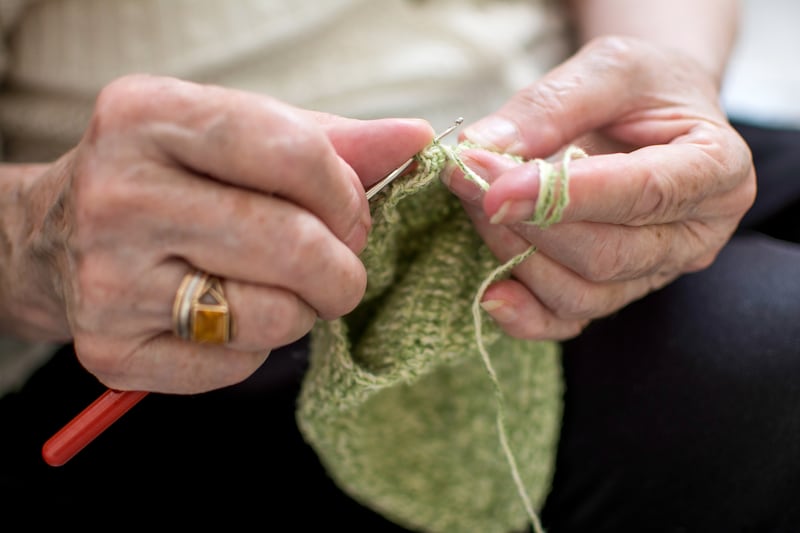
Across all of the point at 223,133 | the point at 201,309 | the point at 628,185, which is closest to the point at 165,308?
the point at 201,309

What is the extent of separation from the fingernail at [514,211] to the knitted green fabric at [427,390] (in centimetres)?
11

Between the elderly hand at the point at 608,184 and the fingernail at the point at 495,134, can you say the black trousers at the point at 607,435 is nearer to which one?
the elderly hand at the point at 608,184

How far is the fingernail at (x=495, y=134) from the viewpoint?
0.63 metres

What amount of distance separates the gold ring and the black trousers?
39 cm

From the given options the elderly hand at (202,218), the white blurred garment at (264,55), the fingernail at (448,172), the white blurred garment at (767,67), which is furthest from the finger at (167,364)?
the white blurred garment at (767,67)

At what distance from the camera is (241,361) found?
56 centimetres

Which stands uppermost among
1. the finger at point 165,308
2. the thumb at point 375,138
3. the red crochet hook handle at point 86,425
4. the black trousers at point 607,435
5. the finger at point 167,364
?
the thumb at point 375,138

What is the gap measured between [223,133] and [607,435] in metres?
0.61

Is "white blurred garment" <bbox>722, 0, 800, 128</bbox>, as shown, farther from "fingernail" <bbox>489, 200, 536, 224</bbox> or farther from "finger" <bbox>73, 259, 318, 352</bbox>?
"finger" <bbox>73, 259, 318, 352</bbox>

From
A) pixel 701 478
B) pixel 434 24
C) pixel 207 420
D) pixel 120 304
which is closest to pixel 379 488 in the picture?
pixel 207 420

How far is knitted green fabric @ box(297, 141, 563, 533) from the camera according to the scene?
0.70 m

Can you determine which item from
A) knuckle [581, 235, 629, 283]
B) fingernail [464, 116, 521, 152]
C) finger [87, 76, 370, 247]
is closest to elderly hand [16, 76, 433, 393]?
finger [87, 76, 370, 247]

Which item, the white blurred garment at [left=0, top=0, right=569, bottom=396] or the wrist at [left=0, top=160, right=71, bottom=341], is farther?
the white blurred garment at [left=0, top=0, right=569, bottom=396]

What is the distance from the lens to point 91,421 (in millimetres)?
570
